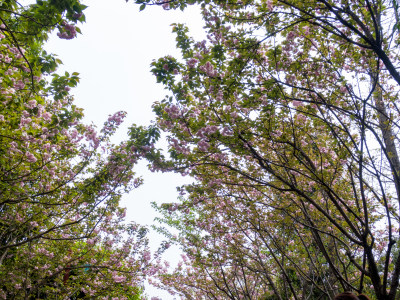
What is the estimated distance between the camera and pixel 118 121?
22.4ft

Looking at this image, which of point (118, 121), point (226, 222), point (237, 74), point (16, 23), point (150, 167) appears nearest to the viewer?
point (16, 23)

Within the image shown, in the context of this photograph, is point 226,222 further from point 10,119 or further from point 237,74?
point 10,119

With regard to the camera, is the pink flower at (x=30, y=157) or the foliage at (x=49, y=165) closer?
the foliage at (x=49, y=165)

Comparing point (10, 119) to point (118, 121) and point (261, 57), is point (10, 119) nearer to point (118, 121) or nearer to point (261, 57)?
point (118, 121)

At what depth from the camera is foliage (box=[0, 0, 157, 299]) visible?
4.03 metres

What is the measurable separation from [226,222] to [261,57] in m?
5.29

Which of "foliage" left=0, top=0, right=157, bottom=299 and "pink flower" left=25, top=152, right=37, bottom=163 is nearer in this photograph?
"foliage" left=0, top=0, right=157, bottom=299

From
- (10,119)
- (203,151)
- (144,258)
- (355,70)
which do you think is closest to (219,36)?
(203,151)

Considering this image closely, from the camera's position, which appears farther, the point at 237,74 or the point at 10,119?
the point at 10,119

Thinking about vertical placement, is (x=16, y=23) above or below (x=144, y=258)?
above

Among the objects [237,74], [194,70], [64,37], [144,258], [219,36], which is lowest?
[144,258]

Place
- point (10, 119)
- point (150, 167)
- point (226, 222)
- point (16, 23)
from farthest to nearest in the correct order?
1. point (226, 222)
2. point (150, 167)
3. point (10, 119)
4. point (16, 23)

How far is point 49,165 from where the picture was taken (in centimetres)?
644

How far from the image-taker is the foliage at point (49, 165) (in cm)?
403
